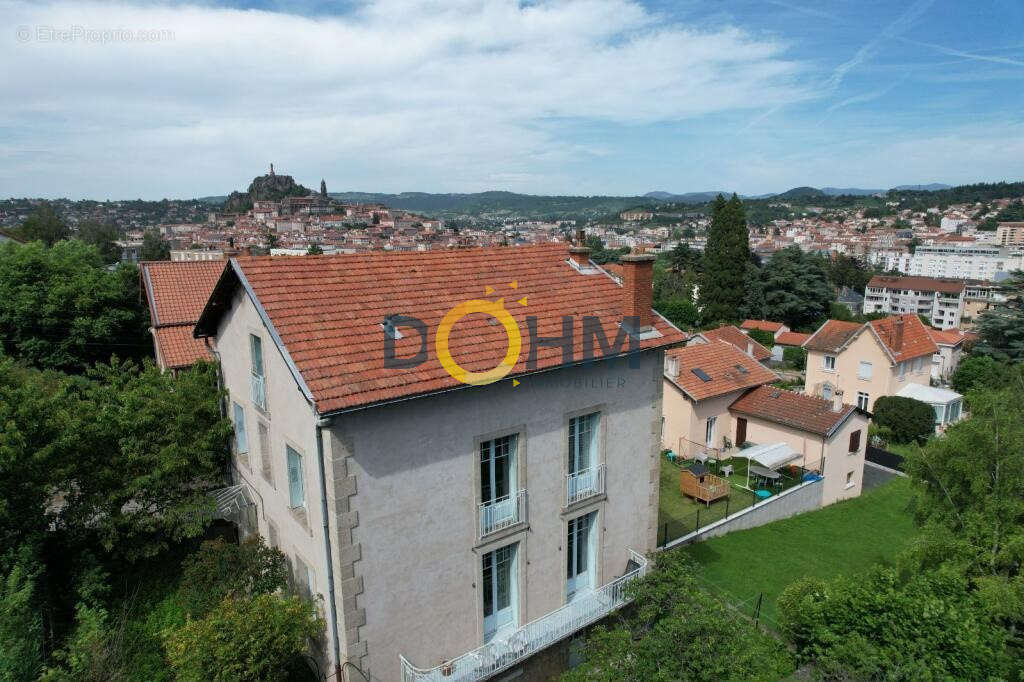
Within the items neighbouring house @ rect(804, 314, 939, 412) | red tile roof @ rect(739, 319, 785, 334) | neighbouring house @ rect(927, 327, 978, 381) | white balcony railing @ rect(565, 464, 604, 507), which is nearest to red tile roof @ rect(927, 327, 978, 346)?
neighbouring house @ rect(927, 327, 978, 381)

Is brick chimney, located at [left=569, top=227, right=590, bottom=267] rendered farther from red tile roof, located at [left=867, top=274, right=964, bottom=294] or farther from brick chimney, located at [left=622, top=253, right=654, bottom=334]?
red tile roof, located at [left=867, top=274, right=964, bottom=294]

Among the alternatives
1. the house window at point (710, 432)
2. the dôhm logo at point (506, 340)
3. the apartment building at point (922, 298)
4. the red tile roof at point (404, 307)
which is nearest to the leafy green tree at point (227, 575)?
the red tile roof at point (404, 307)

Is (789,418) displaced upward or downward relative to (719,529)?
upward

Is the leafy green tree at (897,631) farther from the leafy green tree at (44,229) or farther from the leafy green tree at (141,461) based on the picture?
the leafy green tree at (44,229)

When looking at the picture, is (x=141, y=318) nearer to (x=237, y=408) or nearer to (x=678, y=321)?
(x=237, y=408)

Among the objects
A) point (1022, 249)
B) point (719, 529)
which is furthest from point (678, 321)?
point (1022, 249)

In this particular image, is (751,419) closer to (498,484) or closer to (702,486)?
(702,486)

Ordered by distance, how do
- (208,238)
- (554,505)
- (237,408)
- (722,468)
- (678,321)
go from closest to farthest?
(554,505) → (237,408) → (722,468) → (678,321) → (208,238)
